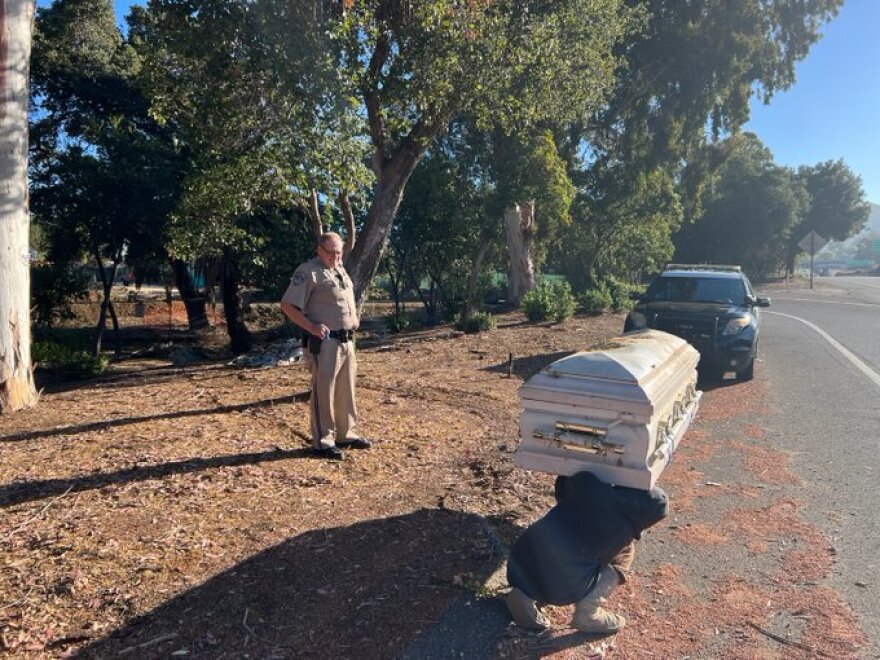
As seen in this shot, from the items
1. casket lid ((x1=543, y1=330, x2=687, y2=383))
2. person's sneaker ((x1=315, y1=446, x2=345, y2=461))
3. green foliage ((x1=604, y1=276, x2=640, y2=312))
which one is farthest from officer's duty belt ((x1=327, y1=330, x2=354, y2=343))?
green foliage ((x1=604, y1=276, x2=640, y2=312))

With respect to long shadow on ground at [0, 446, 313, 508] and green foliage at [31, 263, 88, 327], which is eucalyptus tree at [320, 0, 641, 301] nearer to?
long shadow on ground at [0, 446, 313, 508]

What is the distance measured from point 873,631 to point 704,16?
913 inches

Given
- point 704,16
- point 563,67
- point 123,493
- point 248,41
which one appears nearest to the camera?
point 123,493

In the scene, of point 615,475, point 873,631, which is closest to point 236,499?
point 615,475

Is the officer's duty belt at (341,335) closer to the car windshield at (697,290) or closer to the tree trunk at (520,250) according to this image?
the car windshield at (697,290)

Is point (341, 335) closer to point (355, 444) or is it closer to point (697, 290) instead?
point (355, 444)

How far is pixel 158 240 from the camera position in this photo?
14.0 meters

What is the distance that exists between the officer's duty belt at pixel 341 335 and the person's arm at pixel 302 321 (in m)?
0.08

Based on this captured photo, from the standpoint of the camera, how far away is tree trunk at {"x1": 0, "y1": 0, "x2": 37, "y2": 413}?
6.51 metres

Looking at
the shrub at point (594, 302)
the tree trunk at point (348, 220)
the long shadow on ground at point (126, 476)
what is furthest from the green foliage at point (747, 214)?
the long shadow on ground at point (126, 476)

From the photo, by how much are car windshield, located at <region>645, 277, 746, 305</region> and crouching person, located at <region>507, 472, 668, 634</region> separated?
7986 mm

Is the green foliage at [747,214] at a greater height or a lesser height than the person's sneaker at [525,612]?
greater

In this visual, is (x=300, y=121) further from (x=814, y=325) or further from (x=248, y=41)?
(x=814, y=325)

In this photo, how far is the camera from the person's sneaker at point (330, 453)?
213 inches
